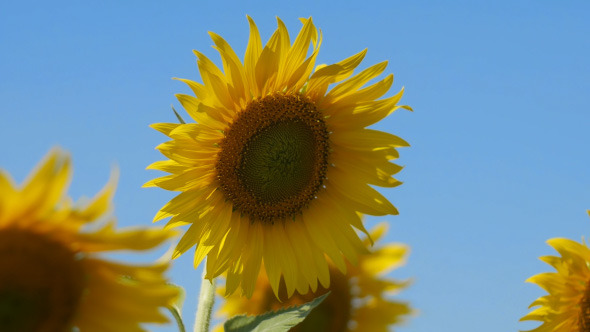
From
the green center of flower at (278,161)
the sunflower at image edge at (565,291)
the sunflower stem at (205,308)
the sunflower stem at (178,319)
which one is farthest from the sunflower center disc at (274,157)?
the sunflower at image edge at (565,291)

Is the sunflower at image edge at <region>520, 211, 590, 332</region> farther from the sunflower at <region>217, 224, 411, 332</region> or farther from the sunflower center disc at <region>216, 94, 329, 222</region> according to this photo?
the sunflower center disc at <region>216, 94, 329, 222</region>

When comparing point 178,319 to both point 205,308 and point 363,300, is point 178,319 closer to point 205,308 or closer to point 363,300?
point 205,308

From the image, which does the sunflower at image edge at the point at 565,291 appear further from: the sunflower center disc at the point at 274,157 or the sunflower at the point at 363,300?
the sunflower center disc at the point at 274,157

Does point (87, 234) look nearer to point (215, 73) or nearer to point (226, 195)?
point (215, 73)

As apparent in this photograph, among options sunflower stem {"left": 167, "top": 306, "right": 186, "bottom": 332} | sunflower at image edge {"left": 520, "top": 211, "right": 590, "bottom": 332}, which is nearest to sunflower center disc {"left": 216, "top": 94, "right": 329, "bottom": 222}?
sunflower stem {"left": 167, "top": 306, "right": 186, "bottom": 332}

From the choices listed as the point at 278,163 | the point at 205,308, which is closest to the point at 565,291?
the point at 278,163
